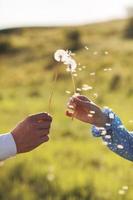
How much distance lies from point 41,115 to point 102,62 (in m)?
11.8

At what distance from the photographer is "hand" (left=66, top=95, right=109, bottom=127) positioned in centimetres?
322

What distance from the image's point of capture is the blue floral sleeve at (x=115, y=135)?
11.1 feet

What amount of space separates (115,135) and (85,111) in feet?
0.68

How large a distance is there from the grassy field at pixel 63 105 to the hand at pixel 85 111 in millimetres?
153

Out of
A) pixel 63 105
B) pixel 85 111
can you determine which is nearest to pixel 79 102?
pixel 85 111

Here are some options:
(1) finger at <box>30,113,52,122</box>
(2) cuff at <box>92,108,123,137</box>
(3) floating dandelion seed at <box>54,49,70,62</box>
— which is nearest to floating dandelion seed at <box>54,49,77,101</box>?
(3) floating dandelion seed at <box>54,49,70,62</box>

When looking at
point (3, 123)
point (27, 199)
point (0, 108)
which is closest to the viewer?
point (27, 199)

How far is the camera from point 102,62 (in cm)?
1477

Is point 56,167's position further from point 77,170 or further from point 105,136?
point 105,136

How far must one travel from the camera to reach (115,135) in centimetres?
340

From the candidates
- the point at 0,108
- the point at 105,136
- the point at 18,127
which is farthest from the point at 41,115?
the point at 0,108

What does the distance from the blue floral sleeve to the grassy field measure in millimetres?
341

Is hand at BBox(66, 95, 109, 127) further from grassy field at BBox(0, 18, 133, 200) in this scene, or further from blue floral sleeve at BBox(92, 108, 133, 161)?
grassy field at BBox(0, 18, 133, 200)

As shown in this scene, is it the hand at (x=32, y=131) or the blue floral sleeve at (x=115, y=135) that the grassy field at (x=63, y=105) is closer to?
the hand at (x=32, y=131)
